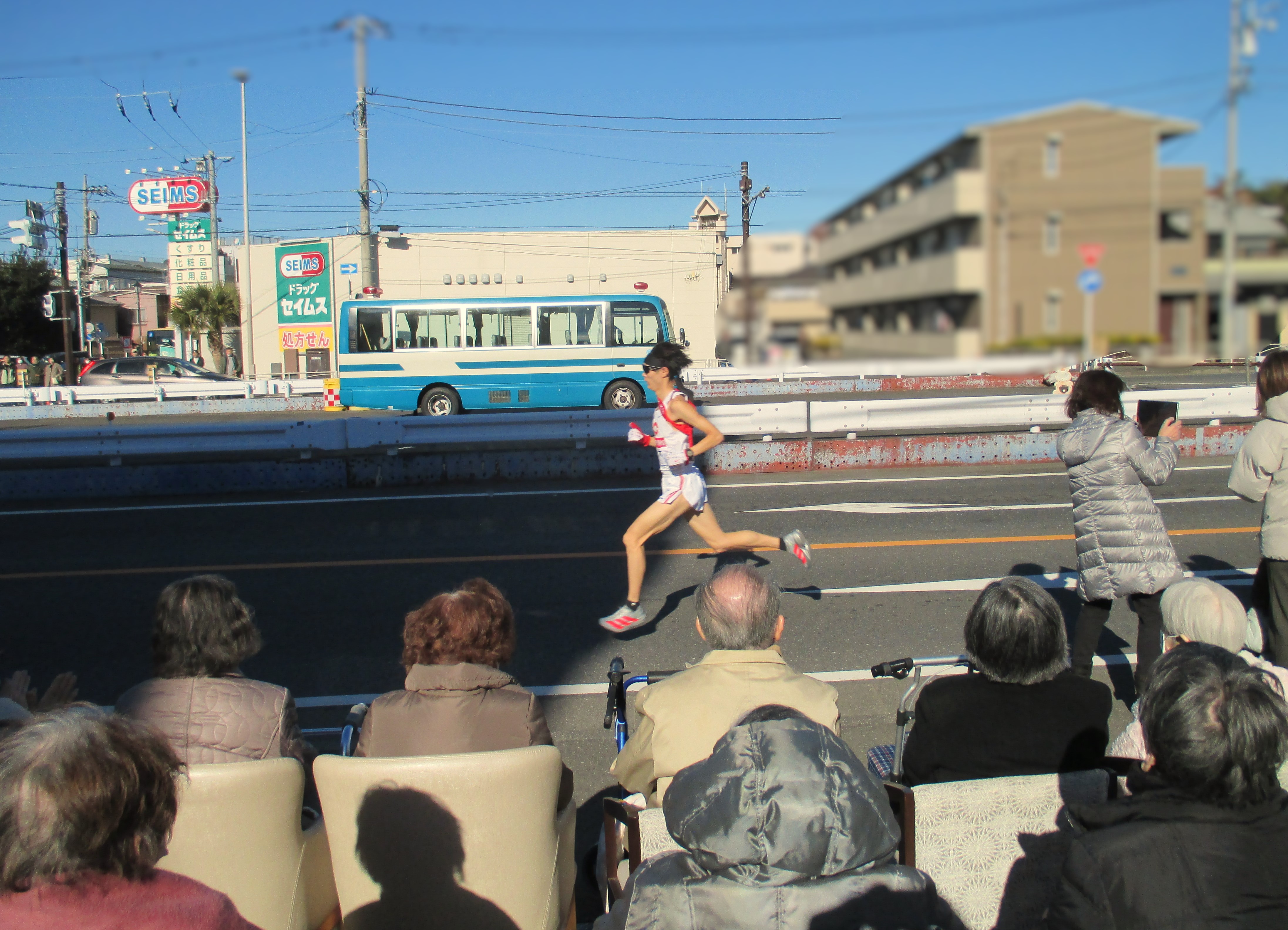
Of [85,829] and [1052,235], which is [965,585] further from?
[85,829]

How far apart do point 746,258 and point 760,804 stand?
991 millimetres

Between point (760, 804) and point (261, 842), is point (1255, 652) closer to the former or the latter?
point (760, 804)

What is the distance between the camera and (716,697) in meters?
2.83

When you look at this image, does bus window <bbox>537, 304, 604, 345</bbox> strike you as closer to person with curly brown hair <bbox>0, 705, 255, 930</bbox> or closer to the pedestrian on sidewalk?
the pedestrian on sidewalk

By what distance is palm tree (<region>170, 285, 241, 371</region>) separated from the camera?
4744cm

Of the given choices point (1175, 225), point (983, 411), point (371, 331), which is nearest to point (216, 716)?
point (1175, 225)

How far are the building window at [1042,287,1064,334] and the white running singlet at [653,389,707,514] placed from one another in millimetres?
4816

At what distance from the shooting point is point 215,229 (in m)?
45.2

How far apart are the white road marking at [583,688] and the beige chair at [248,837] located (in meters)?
2.53

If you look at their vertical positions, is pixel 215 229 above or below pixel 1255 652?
above

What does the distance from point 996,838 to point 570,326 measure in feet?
71.8

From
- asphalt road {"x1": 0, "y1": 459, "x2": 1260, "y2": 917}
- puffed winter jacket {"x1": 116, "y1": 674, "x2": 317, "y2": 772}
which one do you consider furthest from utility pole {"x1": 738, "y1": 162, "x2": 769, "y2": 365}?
asphalt road {"x1": 0, "y1": 459, "x2": 1260, "y2": 917}

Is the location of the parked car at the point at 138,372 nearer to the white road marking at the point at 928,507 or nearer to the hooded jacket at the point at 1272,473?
the white road marking at the point at 928,507

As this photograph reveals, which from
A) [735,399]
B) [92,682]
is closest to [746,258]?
[92,682]
